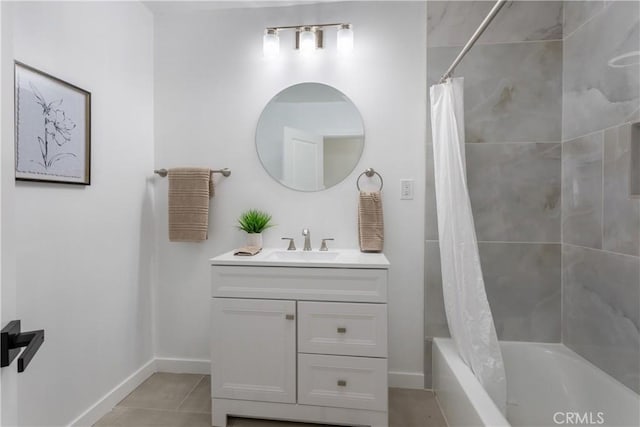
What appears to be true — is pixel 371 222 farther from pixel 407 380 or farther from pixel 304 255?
pixel 407 380

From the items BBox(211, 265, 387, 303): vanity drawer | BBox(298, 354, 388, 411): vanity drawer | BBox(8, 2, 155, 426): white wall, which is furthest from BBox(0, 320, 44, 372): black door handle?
BBox(298, 354, 388, 411): vanity drawer

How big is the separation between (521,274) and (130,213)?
7.73 feet

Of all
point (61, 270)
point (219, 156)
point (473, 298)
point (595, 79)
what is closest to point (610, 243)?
point (473, 298)

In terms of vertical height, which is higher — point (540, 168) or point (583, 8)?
point (583, 8)

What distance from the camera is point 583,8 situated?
1.76 m

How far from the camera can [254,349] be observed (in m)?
1.72

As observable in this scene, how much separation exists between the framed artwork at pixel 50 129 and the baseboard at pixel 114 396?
1.16m

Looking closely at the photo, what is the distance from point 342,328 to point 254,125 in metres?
1.39

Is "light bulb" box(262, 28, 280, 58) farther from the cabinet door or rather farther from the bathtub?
the bathtub

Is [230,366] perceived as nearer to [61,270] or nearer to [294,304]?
[294,304]

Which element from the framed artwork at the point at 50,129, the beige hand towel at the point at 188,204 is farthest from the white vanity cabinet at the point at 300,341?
the framed artwork at the point at 50,129

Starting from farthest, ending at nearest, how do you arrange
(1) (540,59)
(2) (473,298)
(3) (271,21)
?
(3) (271,21) < (1) (540,59) < (2) (473,298)

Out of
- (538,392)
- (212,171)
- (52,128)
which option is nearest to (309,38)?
(212,171)

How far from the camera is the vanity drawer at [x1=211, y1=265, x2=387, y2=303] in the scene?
5.43 ft
